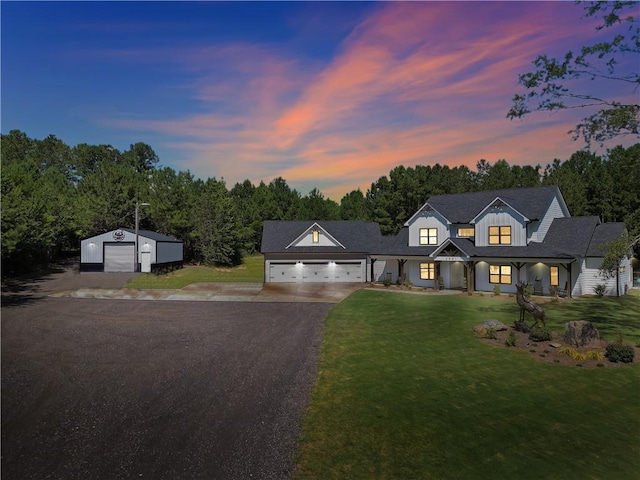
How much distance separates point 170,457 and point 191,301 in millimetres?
19995

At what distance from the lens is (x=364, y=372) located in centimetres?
1263

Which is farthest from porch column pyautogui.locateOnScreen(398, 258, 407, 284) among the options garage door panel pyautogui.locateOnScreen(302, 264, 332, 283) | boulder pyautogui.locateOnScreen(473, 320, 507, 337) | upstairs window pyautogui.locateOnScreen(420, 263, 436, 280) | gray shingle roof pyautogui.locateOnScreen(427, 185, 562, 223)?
boulder pyautogui.locateOnScreen(473, 320, 507, 337)

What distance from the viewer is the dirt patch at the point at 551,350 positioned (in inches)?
531

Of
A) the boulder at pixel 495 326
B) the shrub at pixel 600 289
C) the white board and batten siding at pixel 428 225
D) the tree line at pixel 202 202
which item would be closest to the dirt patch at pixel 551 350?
the boulder at pixel 495 326

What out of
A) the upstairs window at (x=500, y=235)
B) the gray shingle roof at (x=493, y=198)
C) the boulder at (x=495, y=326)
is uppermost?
the gray shingle roof at (x=493, y=198)

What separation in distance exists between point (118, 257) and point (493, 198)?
138 feet

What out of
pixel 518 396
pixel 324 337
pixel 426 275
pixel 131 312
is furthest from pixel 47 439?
pixel 426 275

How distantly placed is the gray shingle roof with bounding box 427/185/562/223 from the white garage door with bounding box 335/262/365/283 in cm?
1011

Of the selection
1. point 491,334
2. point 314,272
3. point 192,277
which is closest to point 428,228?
point 314,272

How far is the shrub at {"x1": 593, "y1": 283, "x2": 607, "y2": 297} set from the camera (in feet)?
91.5

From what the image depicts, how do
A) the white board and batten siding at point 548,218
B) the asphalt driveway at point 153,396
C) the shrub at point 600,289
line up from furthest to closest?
the white board and batten siding at point 548,218, the shrub at point 600,289, the asphalt driveway at point 153,396

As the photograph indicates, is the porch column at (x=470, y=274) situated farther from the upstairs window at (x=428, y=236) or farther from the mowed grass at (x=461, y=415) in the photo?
the mowed grass at (x=461, y=415)

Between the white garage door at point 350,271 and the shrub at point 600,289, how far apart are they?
20361mm

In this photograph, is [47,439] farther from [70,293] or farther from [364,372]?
[70,293]
